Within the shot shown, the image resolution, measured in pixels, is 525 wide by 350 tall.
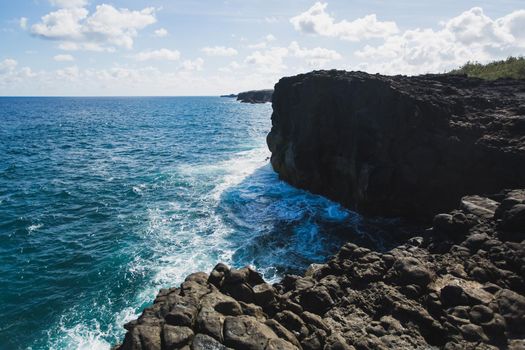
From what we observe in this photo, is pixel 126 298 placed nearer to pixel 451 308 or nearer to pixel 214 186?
pixel 451 308

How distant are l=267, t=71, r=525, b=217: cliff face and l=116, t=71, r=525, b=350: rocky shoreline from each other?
0.35 ft

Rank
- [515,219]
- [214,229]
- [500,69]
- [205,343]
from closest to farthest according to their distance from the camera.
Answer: [205,343] < [515,219] < [214,229] < [500,69]

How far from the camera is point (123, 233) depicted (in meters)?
29.6

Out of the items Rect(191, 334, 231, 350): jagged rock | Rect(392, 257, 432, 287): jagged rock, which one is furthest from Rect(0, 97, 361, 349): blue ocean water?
Rect(392, 257, 432, 287): jagged rock

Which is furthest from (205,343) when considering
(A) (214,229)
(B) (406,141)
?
(B) (406,141)

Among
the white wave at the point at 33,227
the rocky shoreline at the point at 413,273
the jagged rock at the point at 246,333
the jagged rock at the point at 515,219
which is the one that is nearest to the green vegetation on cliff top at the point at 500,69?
the rocky shoreline at the point at 413,273

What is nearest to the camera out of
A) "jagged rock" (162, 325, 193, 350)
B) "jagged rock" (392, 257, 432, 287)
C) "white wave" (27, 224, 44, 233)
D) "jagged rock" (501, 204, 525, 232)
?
"jagged rock" (162, 325, 193, 350)

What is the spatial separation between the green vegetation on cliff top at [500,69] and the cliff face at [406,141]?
7981 mm

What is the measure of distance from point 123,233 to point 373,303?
22.1 metres

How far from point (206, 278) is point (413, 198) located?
2045 centimetres

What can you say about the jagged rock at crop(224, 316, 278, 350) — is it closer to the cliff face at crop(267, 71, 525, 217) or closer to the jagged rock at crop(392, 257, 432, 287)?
the jagged rock at crop(392, 257, 432, 287)

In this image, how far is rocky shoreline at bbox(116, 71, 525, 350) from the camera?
38.8 ft

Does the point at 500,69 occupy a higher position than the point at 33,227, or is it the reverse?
the point at 500,69

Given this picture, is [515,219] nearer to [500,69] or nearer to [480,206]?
[480,206]
